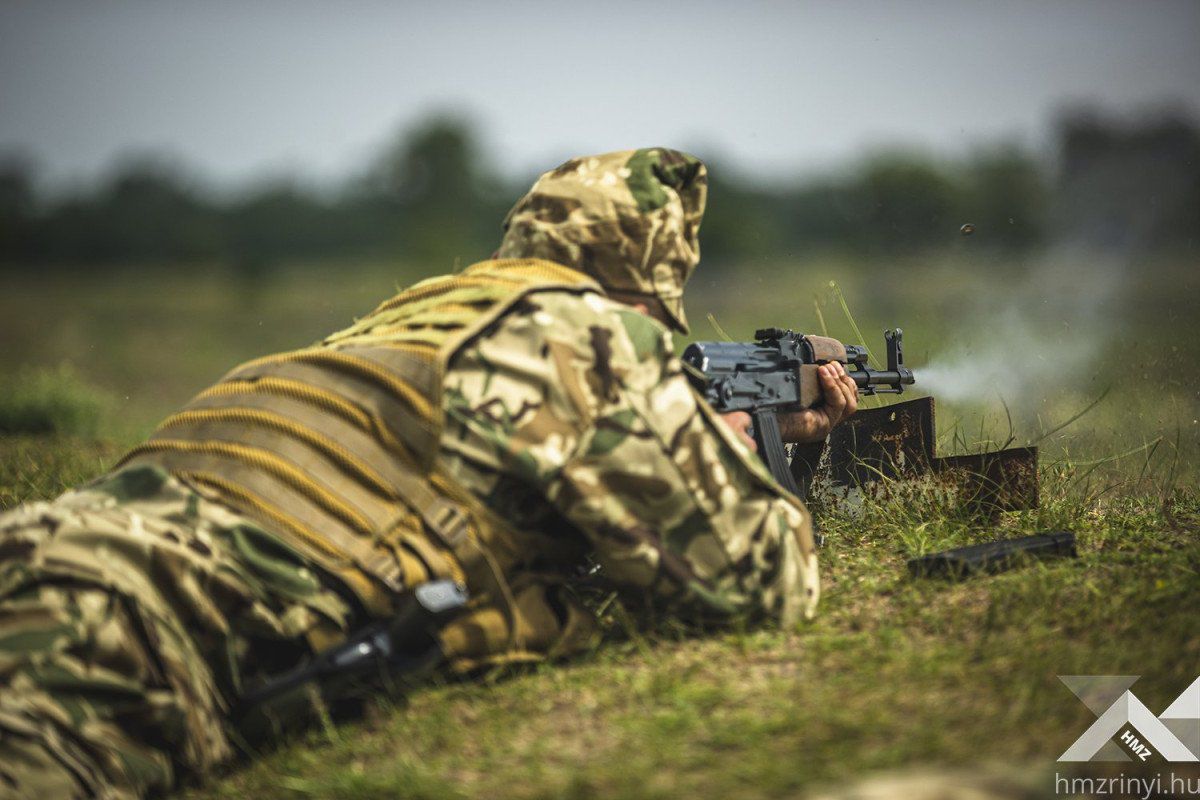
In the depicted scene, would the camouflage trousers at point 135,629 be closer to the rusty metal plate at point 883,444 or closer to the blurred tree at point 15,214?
the rusty metal plate at point 883,444

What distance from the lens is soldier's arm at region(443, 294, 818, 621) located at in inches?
127

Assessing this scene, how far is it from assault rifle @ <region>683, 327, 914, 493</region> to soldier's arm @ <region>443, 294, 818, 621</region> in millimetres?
423

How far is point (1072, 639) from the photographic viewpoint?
3406 mm

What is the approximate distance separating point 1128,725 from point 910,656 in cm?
66

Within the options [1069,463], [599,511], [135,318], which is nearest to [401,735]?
[599,511]

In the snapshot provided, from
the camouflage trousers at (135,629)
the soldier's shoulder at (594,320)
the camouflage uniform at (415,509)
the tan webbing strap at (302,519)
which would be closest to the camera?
the camouflage trousers at (135,629)

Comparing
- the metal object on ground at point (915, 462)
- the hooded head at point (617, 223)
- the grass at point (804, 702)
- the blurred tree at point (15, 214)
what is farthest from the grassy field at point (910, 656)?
the blurred tree at point (15, 214)

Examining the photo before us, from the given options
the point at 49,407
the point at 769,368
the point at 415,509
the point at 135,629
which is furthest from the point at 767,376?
the point at 49,407

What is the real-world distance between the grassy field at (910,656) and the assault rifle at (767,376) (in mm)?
585

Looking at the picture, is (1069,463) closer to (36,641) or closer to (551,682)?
(551,682)

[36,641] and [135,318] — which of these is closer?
[36,641]

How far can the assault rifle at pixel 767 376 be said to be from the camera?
4.04 metres

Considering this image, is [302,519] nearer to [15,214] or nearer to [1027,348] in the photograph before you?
→ [1027,348]

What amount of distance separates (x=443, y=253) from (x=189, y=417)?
64070 mm
